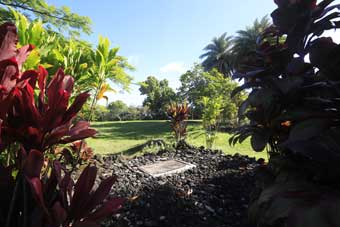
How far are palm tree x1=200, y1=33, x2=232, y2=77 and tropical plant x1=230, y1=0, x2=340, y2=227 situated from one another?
99.1ft

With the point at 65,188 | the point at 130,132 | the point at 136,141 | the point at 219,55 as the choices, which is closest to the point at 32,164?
the point at 65,188

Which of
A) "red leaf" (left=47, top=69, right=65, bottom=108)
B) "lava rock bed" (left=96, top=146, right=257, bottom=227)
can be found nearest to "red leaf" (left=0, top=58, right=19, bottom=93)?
"red leaf" (left=47, top=69, right=65, bottom=108)

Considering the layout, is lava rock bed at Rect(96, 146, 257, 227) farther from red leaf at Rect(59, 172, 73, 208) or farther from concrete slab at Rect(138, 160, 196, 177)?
red leaf at Rect(59, 172, 73, 208)

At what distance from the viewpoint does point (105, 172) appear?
3.50m

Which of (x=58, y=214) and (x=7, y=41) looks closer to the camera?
(x=58, y=214)

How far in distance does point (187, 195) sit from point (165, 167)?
1.34m

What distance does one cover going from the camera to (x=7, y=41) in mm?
891

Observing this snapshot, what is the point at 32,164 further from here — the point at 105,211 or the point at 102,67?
the point at 102,67

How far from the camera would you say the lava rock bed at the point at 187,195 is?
6.48ft

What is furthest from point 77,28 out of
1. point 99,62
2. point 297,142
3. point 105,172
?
point 297,142

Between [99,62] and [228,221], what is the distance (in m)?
1.81

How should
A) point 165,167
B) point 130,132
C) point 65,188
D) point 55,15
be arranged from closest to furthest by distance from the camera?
point 65,188, point 165,167, point 55,15, point 130,132

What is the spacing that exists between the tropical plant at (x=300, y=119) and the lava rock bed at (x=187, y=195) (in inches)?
32.5

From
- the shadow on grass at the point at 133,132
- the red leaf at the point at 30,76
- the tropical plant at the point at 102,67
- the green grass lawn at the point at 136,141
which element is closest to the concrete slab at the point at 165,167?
the green grass lawn at the point at 136,141
